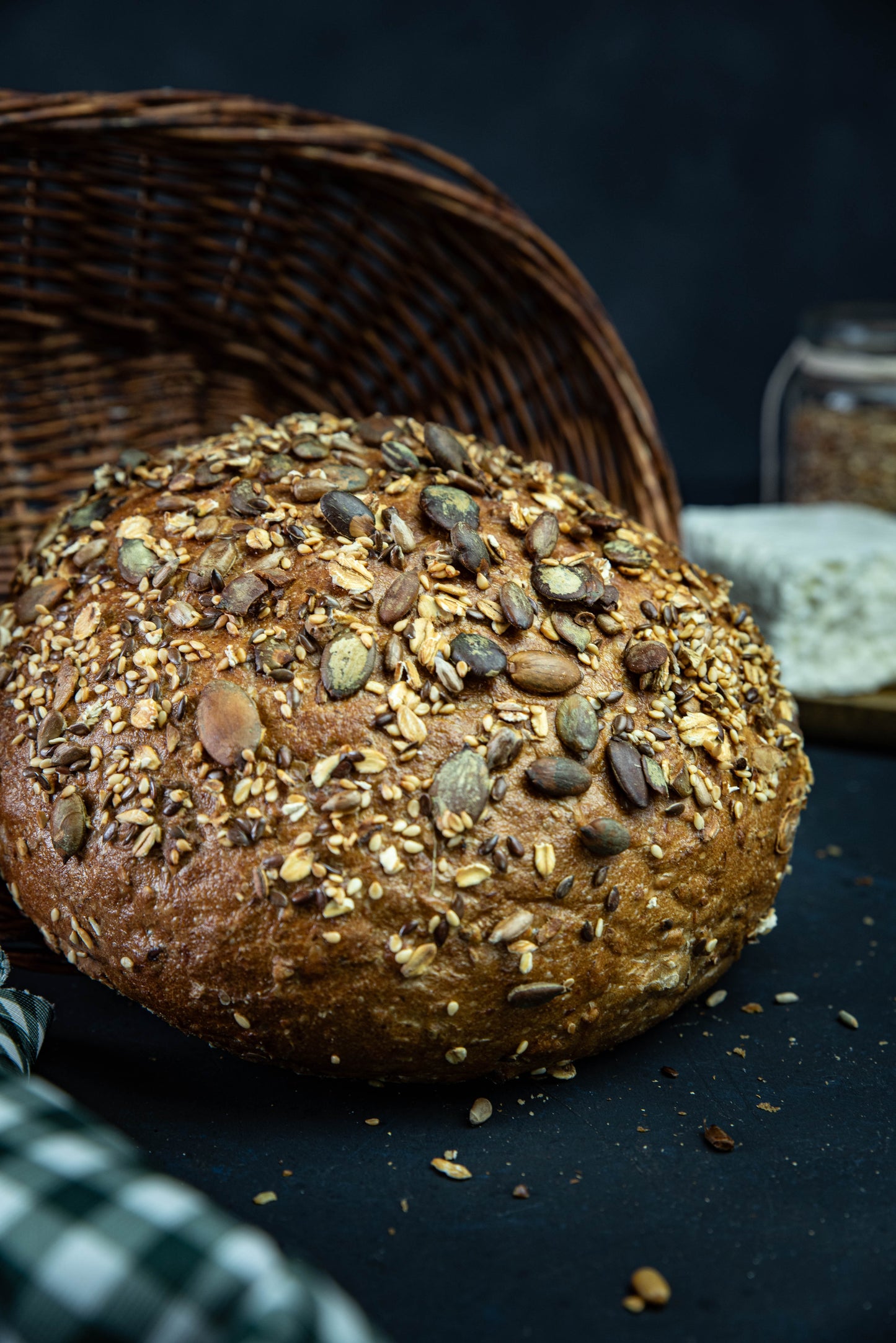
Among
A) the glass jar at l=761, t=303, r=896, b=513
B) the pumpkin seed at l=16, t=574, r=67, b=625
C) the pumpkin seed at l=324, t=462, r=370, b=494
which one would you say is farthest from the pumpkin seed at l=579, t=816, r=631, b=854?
the glass jar at l=761, t=303, r=896, b=513

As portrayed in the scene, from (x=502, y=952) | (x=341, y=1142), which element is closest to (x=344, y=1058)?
(x=341, y=1142)

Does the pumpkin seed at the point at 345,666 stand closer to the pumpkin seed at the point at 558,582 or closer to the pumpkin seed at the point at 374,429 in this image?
the pumpkin seed at the point at 558,582

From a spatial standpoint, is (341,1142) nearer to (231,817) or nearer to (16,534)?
(231,817)

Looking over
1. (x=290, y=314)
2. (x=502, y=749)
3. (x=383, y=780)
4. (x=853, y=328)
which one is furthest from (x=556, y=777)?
(x=853, y=328)

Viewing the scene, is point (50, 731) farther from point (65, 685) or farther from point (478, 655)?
point (478, 655)

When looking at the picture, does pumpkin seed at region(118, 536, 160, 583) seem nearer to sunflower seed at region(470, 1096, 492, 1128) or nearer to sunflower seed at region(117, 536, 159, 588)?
sunflower seed at region(117, 536, 159, 588)

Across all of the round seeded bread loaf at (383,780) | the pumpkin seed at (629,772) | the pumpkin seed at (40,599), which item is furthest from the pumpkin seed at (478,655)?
the pumpkin seed at (40,599)
